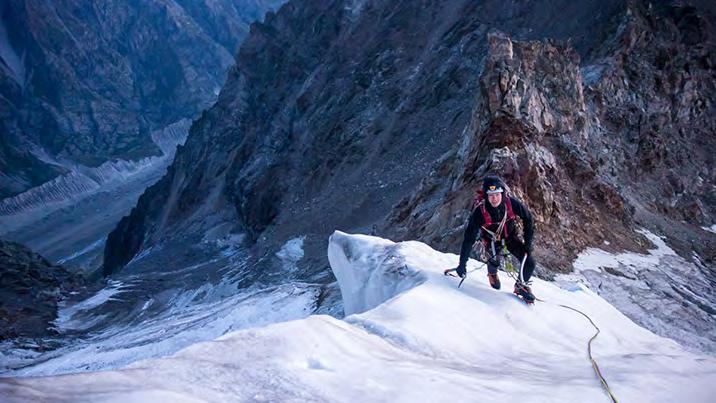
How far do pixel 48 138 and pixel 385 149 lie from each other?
395ft

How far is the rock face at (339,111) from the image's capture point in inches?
1238

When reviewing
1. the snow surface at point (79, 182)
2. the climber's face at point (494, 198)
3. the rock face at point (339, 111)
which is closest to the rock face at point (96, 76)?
the snow surface at point (79, 182)

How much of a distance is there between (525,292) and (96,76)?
156 metres

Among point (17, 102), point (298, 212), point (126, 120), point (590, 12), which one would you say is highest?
point (17, 102)

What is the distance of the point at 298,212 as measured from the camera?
3794 centimetres

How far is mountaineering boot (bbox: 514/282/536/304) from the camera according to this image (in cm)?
731

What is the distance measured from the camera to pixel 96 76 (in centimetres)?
14050

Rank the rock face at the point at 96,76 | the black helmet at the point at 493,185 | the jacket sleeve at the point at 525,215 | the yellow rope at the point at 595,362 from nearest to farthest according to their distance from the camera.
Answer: the yellow rope at the point at 595,362, the black helmet at the point at 493,185, the jacket sleeve at the point at 525,215, the rock face at the point at 96,76

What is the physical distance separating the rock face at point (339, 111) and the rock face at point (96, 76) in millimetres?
78737

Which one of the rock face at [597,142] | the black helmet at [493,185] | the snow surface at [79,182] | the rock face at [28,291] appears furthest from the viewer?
the snow surface at [79,182]

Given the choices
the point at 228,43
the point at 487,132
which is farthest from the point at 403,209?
the point at 228,43

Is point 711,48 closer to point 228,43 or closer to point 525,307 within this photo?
point 525,307

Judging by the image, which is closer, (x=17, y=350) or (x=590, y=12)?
(x=17, y=350)

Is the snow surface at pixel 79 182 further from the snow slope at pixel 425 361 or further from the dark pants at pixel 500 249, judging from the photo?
the snow slope at pixel 425 361
